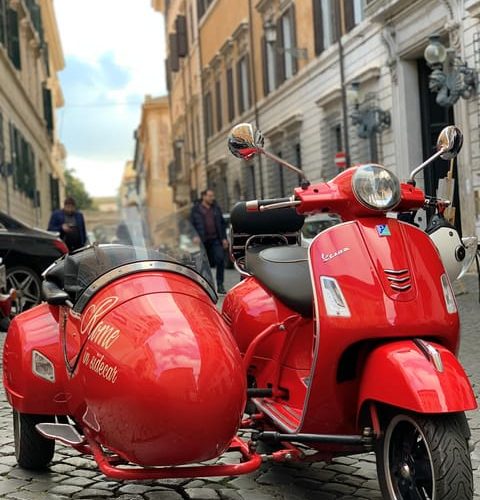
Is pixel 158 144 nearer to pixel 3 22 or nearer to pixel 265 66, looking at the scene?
pixel 265 66

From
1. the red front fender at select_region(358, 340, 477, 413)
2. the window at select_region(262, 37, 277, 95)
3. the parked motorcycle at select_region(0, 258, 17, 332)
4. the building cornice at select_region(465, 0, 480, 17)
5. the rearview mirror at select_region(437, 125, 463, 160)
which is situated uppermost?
the window at select_region(262, 37, 277, 95)

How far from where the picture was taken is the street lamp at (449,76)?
14648 mm

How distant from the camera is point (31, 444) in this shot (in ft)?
13.4

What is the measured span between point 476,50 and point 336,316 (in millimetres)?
12851

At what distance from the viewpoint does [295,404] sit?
12.5ft

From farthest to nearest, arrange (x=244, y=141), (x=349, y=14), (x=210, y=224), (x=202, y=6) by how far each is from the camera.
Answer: (x=202, y=6) < (x=349, y=14) < (x=210, y=224) < (x=244, y=141)

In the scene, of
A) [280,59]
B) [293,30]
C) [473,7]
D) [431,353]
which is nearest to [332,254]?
[431,353]

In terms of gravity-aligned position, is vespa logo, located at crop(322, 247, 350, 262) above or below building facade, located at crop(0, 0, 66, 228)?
below

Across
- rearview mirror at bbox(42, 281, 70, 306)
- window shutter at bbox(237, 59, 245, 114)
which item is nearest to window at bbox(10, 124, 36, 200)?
window shutter at bbox(237, 59, 245, 114)

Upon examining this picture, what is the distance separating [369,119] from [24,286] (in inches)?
412

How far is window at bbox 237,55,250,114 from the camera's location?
3170cm

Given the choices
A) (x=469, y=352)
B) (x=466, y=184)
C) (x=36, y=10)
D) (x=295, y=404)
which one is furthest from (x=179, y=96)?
(x=295, y=404)

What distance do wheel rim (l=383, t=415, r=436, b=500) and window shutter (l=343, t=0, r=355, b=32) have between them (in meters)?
18.7

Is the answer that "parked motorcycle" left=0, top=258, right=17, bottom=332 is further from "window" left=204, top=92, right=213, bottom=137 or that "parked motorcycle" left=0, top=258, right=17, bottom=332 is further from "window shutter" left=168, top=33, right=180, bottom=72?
"window shutter" left=168, top=33, right=180, bottom=72
